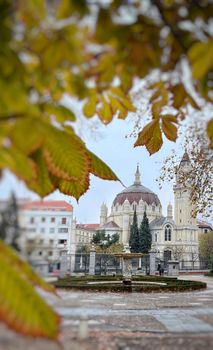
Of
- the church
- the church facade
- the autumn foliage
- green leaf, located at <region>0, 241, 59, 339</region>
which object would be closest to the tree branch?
the autumn foliage

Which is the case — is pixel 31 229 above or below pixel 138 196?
below

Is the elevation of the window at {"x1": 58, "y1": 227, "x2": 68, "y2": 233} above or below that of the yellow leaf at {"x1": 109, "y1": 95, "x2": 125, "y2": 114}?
below

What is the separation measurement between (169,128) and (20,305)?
116 centimetres

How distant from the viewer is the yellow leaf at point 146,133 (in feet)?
5.81

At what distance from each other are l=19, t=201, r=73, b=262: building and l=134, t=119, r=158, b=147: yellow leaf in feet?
2.14

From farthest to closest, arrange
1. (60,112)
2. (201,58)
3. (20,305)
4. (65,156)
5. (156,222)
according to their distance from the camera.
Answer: (156,222) → (65,156) → (60,112) → (201,58) → (20,305)

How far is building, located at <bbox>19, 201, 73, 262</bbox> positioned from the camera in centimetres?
107

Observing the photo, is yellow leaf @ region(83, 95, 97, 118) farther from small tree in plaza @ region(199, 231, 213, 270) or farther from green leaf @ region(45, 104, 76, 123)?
small tree in plaza @ region(199, 231, 213, 270)

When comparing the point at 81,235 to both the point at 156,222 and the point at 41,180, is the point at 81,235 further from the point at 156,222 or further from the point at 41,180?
the point at 156,222

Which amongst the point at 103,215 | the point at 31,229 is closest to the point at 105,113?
the point at 31,229

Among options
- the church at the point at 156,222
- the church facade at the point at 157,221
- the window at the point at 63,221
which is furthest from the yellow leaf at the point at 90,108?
the church facade at the point at 157,221

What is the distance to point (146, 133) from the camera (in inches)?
71.4

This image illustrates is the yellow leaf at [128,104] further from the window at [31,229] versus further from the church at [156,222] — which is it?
the church at [156,222]

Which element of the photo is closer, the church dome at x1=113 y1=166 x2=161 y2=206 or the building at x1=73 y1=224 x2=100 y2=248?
the building at x1=73 y1=224 x2=100 y2=248
